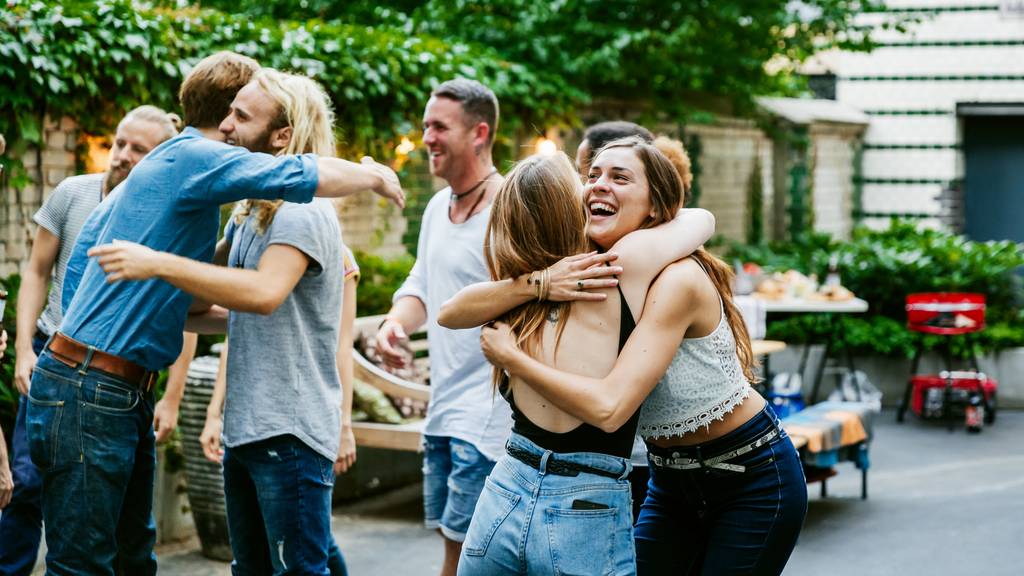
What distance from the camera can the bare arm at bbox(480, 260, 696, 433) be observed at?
2.55 metres

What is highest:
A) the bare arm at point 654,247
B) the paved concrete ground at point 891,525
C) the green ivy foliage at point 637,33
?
the green ivy foliage at point 637,33

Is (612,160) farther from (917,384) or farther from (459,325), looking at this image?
(917,384)

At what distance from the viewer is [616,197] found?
9.59 feet

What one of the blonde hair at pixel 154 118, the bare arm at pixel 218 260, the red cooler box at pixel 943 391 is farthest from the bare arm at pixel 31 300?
the red cooler box at pixel 943 391

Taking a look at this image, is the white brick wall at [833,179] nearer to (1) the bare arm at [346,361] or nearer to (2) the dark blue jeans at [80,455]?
(1) the bare arm at [346,361]

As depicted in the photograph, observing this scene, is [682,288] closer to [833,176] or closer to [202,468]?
[202,468]

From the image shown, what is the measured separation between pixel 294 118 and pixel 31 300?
180 cm

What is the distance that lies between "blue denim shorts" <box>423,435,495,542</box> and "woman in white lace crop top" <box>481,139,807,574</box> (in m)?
0.96

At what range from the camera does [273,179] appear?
115 inches

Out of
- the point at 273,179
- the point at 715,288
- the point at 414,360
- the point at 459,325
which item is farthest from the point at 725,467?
the point at 414,360

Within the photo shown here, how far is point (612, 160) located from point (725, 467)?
2.67 feet

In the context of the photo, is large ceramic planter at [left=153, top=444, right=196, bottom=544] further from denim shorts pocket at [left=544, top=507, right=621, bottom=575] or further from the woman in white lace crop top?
denim shorts pocket at [left=544, top=507, right=621, bottom=575]

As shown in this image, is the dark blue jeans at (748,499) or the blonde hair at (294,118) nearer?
the dark blue jeans at (748,499)

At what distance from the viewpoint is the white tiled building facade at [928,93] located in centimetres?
1566
